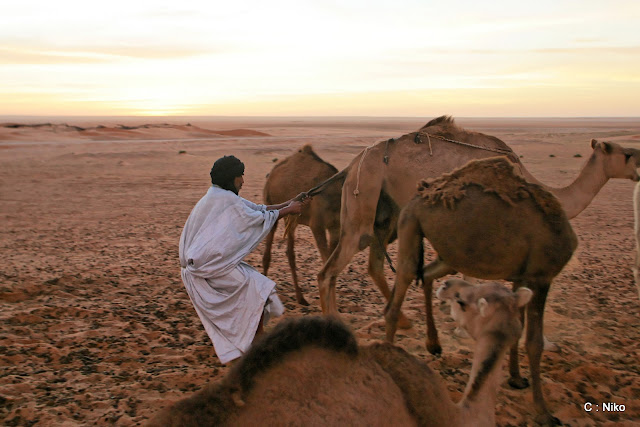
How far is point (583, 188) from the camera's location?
5.86 meters

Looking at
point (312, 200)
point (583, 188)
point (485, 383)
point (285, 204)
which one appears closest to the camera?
point (485, 383)

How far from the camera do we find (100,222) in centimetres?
1216

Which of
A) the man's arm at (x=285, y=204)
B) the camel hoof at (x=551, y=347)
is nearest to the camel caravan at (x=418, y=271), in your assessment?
the man's arm at (x=285, y=204)

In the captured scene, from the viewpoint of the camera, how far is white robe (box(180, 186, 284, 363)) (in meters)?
4.43

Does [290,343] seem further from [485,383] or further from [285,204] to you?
[285,204]

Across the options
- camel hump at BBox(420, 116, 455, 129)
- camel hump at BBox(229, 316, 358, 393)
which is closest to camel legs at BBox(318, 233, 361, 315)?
camel hump at BBox(420, 116, 455, 129)

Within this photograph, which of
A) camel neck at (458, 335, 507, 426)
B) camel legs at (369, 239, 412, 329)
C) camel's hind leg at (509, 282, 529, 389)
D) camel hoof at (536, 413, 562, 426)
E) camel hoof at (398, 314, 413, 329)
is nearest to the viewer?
camel neck at (458, 335, 507, 426)

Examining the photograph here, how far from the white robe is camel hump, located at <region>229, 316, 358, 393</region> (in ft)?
6.23

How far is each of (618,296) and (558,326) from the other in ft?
4.84

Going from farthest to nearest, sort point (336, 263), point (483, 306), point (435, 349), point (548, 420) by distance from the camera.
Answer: point (336, 263)
point (435, 349)
point (548, 420)
point (483, 306)

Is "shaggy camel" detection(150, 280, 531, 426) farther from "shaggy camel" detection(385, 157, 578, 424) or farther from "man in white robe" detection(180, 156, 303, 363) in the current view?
"man in white robe" detection(180, 156, 303, 363)

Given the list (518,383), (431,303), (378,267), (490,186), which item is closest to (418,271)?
(431,303)

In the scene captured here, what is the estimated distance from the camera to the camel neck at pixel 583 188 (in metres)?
5.71

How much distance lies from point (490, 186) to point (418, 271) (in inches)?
38.5
